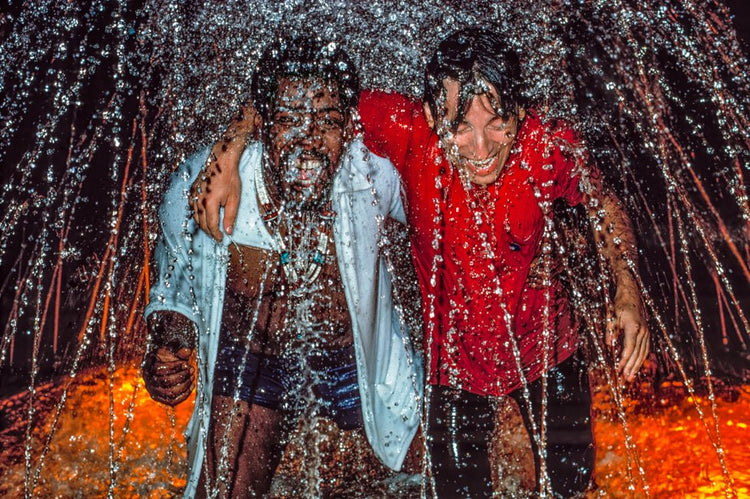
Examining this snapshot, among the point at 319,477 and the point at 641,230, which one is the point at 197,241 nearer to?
the point at 319,477

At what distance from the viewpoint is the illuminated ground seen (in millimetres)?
3143

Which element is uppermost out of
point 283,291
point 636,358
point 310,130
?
point 310,130

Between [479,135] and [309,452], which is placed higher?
[479,135]

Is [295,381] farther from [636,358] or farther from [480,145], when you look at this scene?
[636,358]

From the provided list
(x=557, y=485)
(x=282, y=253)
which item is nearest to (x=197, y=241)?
(x=282, y=253)

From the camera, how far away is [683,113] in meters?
5.73

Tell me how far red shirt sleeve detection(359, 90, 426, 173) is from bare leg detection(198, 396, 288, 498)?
3.61ft

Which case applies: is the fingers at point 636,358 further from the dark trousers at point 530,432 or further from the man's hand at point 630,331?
the dark trousers at point 530,432

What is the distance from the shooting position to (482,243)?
2473mm

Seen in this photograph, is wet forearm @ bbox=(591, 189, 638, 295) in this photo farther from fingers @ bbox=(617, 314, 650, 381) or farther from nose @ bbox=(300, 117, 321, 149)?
nose @ bbox=(300, 117, 321, 149)

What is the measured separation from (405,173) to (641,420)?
7.70 ft

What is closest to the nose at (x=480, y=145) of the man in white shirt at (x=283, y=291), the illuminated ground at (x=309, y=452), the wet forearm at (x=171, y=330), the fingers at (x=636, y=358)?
the man in white shirt at (x=283, y=291)

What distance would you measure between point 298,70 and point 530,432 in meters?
1.65

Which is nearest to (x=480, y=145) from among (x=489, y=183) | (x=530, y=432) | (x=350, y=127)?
(x=489, y=183)
